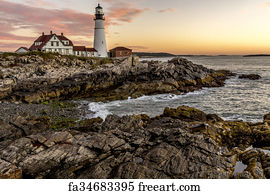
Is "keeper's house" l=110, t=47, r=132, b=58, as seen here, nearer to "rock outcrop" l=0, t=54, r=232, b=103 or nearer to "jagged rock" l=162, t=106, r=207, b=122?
"rock outcrop" l=0, t=54, r=232, b=103

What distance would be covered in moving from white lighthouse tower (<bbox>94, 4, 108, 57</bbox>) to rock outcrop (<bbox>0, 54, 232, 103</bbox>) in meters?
18.2

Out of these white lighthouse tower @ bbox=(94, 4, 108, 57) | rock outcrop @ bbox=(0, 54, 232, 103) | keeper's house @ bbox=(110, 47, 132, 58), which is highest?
white lighthouse tower @ bbox=(94, 4, 108, 57)

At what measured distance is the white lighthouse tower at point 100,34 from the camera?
53.2 meters

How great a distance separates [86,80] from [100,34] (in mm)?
27927

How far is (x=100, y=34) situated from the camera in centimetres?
5441

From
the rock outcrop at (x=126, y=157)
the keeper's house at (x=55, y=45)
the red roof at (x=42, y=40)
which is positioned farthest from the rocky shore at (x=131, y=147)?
the red roof at (x=42, y=40)

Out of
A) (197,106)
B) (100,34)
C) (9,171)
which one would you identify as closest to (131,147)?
(9,171)

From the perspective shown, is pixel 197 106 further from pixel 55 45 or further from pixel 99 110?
pixel 55 45

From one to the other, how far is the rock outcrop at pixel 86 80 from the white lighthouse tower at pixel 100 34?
18.2 metres

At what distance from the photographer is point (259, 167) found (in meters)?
7.70

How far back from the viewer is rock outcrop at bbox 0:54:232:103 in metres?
26.9

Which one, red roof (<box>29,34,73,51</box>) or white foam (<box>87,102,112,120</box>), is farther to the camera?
red roof (<box>29,34,73,51</box>)

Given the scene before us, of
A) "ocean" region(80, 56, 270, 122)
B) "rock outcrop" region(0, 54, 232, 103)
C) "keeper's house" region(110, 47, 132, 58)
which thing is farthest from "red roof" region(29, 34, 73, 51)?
"ocean" region(80, 56, 270, 122)
